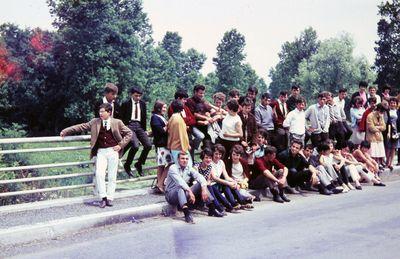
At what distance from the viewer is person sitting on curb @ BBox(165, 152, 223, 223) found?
7.69m

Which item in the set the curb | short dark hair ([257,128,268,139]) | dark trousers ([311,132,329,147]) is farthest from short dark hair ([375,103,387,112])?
the curb

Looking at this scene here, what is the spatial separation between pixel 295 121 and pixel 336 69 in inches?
2407

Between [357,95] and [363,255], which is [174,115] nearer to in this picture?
[363,255]

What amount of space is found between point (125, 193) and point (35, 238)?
278 cm

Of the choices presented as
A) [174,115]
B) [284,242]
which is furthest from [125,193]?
[284,242]

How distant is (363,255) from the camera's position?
5.45 m

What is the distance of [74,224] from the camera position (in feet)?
22.8

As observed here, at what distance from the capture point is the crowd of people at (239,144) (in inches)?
320

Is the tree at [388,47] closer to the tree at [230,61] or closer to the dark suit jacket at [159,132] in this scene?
the tree at [230,61]

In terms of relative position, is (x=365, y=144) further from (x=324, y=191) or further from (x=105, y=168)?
(x=105, y=168)

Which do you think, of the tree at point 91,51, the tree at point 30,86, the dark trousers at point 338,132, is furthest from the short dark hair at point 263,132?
the tree at point 30,86

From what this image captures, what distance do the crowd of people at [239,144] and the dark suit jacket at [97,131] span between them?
0.02 m

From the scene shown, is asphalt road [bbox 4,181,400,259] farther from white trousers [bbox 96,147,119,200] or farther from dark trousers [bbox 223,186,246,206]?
white trousers [bbox 96,147,119,200]

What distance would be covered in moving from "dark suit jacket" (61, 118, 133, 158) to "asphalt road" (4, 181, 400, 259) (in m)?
1.52
